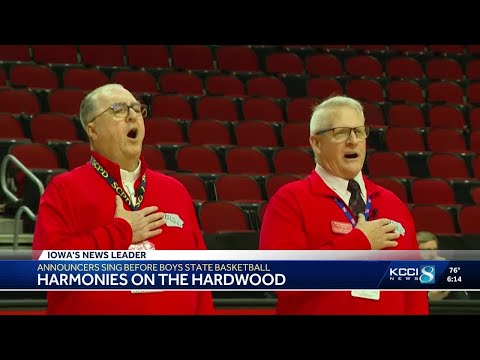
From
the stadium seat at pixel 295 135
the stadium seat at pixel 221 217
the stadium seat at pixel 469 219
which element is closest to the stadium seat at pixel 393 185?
the stadium seat at pixel 469 219

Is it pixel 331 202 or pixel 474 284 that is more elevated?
pixel 331 202

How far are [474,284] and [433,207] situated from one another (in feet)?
7.85

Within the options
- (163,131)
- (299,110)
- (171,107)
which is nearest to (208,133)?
(163,131)

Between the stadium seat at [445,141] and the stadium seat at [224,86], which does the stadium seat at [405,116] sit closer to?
the stadium seat at [445,141]

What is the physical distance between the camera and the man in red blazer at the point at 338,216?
2557mm

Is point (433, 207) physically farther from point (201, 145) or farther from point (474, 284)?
point (474, 284)

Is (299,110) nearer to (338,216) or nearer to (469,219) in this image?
(469,219)

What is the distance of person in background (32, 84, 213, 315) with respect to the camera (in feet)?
8.27

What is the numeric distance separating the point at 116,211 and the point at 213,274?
31 cm

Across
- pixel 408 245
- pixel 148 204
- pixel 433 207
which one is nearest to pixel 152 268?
pixel 148 204

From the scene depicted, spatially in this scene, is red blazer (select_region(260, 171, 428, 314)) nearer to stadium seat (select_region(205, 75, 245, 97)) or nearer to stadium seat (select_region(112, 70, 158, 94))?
stadium seat (select_region(112, 70, 158, 94))

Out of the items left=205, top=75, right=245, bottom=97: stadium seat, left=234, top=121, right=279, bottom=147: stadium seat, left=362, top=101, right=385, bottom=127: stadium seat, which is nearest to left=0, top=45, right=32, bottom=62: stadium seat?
left=205, top=75, right=245, bottom=97: stadium seat

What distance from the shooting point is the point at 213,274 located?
2598mm

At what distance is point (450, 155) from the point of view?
19.5 feet
